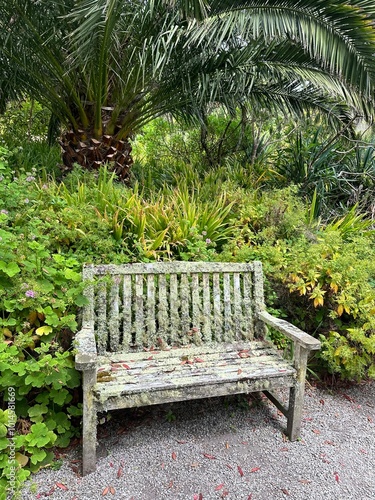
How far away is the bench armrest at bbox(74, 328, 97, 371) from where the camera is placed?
2.00 metres

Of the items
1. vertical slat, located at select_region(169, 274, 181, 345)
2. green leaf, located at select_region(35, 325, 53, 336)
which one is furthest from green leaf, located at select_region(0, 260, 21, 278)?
vertical slat, located at select_region(169, 274, 181, 345)

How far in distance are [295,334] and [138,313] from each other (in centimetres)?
112

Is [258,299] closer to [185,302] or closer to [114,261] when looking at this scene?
[185,302]

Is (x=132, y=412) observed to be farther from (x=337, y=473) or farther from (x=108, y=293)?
(x=337, y=473)

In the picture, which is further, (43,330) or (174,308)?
(174,308)

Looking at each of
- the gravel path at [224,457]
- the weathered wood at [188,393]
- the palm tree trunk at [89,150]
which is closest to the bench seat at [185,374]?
the weathered wood at [188,393]

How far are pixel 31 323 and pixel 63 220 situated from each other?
1174mm

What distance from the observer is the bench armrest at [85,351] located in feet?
6.55

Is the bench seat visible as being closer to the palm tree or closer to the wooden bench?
the wooden bench

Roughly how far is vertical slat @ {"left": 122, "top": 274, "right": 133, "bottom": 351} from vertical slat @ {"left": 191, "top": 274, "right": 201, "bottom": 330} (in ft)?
1.63

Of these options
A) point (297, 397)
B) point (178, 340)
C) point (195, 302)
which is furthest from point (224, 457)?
point (195, 302)

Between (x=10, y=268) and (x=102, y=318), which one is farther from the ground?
(x=10, y=268)

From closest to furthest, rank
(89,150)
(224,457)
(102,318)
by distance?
(224,457) < (102,318) < (89,150)

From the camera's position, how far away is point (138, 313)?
276 cm
